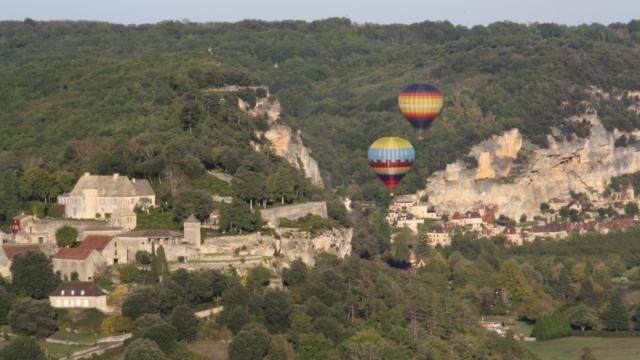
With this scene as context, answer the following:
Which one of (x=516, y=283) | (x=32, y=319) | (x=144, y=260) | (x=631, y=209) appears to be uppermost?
(x=631, y=209)

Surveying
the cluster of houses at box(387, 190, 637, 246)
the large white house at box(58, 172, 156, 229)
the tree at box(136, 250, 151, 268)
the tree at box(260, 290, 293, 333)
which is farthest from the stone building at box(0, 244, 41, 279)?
the cluster of houses at box(387, 190, 637, 246)

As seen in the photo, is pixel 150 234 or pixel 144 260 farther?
pixel 150 234

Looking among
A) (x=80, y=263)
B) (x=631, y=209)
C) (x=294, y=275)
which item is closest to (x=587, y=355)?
(x=294, y=275)

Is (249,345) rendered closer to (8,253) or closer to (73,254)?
(73,254)

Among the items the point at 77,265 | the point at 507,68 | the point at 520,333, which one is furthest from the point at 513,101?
the point at 77,265

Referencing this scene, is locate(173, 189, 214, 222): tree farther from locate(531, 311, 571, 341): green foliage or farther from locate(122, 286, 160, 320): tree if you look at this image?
locate(531, 311, 571, 341): green foliage

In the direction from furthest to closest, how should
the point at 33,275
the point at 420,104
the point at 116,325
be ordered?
the point at 420,104 < the point at 33,275 < the point at 116,325

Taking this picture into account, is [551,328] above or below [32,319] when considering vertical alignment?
below
